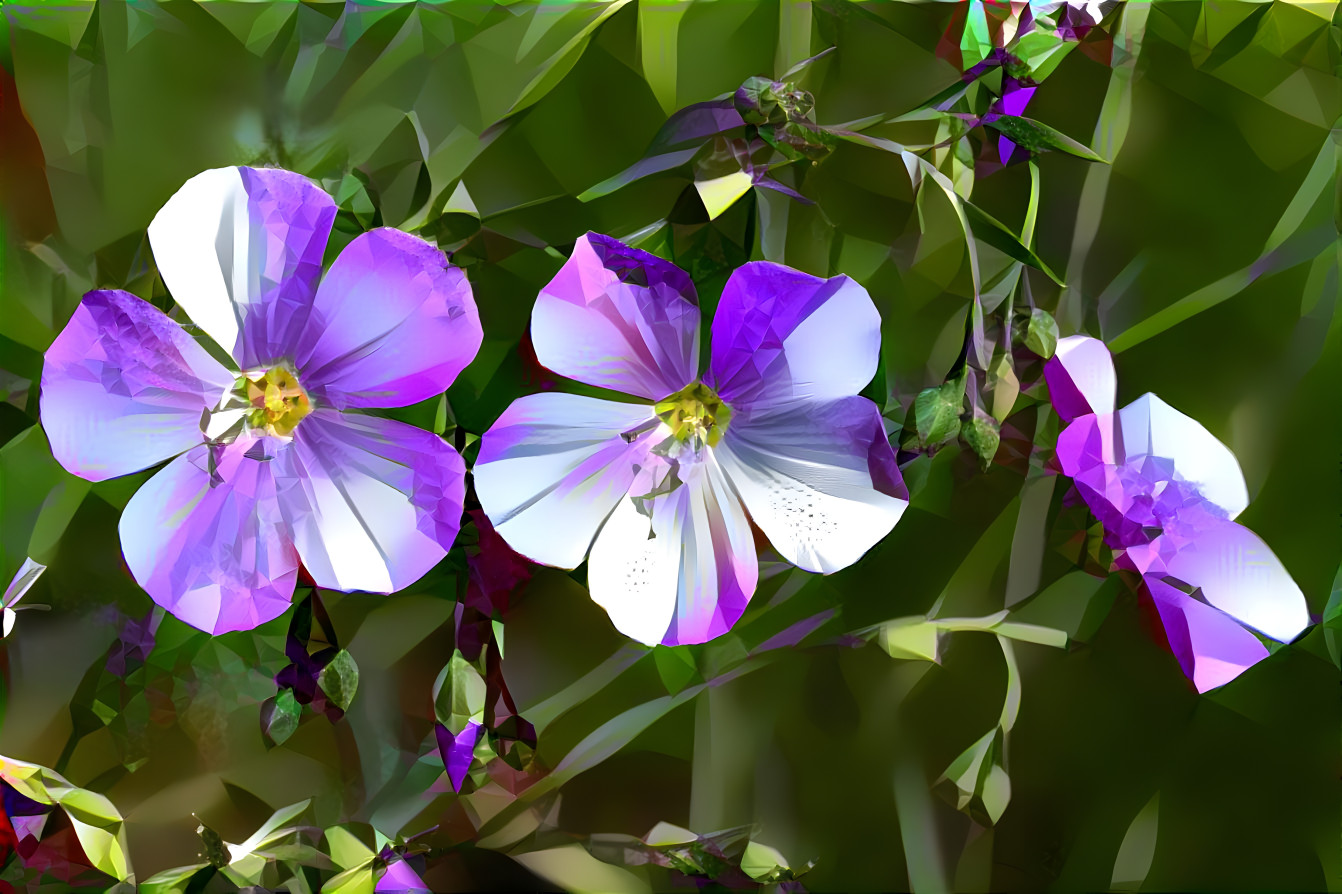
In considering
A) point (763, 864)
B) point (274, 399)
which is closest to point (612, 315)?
point (274, 399)

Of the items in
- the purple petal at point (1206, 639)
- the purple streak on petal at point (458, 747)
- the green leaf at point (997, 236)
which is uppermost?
the green leaf at point (997, 236)

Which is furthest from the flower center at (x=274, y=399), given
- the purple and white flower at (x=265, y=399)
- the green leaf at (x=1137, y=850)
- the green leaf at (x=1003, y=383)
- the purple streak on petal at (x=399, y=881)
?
the green leaf at (x=1137, y=850)

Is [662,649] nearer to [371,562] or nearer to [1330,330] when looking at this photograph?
[371,562]

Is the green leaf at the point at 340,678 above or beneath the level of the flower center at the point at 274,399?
beneath

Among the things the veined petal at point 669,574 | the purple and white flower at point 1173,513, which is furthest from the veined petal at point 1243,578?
the veined petal at point 669,574

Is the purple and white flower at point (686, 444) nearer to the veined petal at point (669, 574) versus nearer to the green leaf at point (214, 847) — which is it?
the veined petal at point (669, 574)

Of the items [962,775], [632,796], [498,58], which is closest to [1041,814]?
[962,775]
